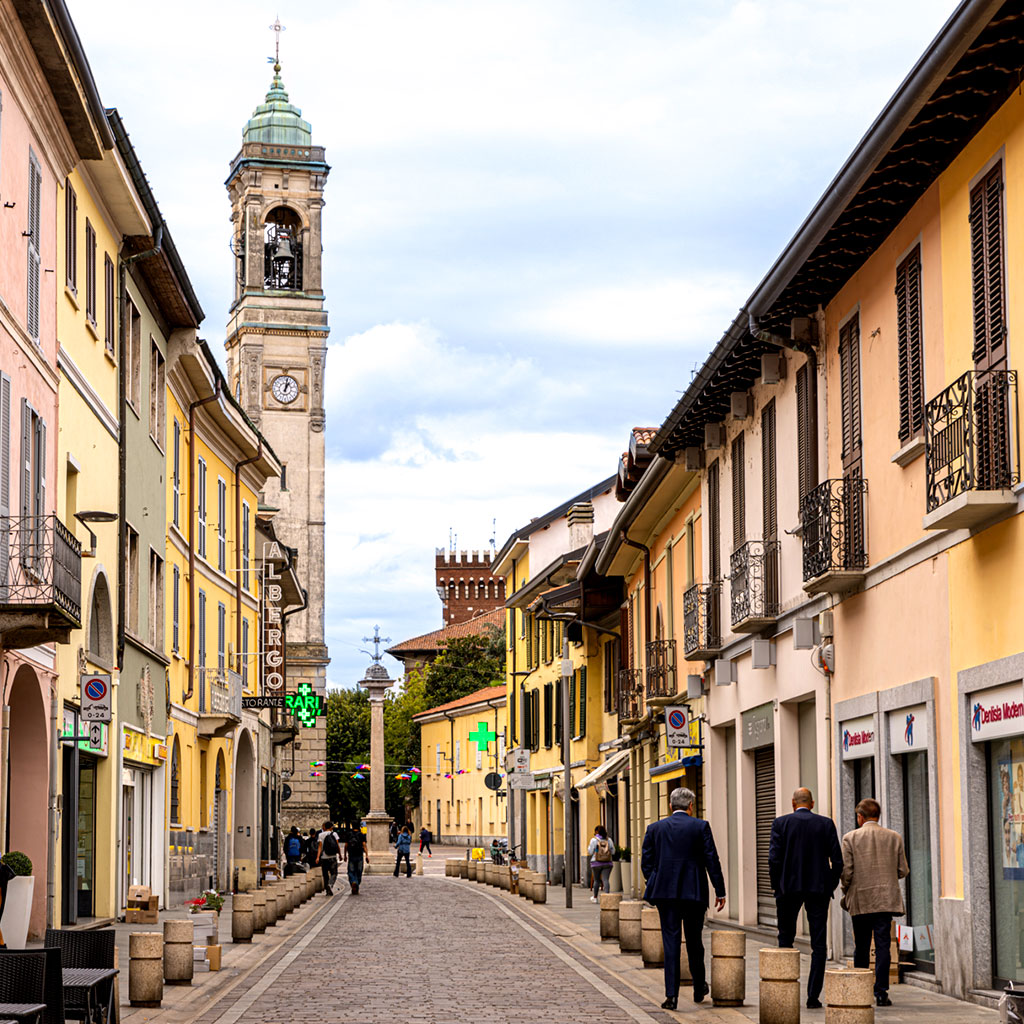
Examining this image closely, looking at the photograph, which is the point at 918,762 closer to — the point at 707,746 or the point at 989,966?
the point at 989,966

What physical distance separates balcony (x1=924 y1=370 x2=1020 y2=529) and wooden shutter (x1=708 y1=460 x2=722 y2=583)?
12.4m

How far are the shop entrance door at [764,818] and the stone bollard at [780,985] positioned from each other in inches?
432

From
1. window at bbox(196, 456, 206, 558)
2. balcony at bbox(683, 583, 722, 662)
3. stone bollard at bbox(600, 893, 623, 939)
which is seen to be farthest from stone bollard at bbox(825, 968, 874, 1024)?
window at bbox(196, 456, 206, 558)

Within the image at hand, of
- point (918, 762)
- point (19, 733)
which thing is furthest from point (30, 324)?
Result: point (918, 762)

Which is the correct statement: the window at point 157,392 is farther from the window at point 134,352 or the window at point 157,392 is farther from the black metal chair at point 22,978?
the black metal chair at point 22,978

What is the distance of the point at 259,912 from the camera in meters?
25.4

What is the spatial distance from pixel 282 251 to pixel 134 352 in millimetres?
63160

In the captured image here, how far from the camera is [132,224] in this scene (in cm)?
2806

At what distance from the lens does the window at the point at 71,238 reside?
2392 cm

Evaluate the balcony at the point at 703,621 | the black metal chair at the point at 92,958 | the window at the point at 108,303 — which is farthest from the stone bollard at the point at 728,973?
the window at the point at 108,303

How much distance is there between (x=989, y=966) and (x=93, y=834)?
16.5 metres

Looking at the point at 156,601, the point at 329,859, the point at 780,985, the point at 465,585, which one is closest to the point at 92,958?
the point at 780,985

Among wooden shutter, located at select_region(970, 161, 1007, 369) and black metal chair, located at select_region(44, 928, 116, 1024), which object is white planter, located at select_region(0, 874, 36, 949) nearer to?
black metal chair, located at select_region(44, 928, 116, 1024)

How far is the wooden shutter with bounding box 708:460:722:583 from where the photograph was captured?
27.5 m
